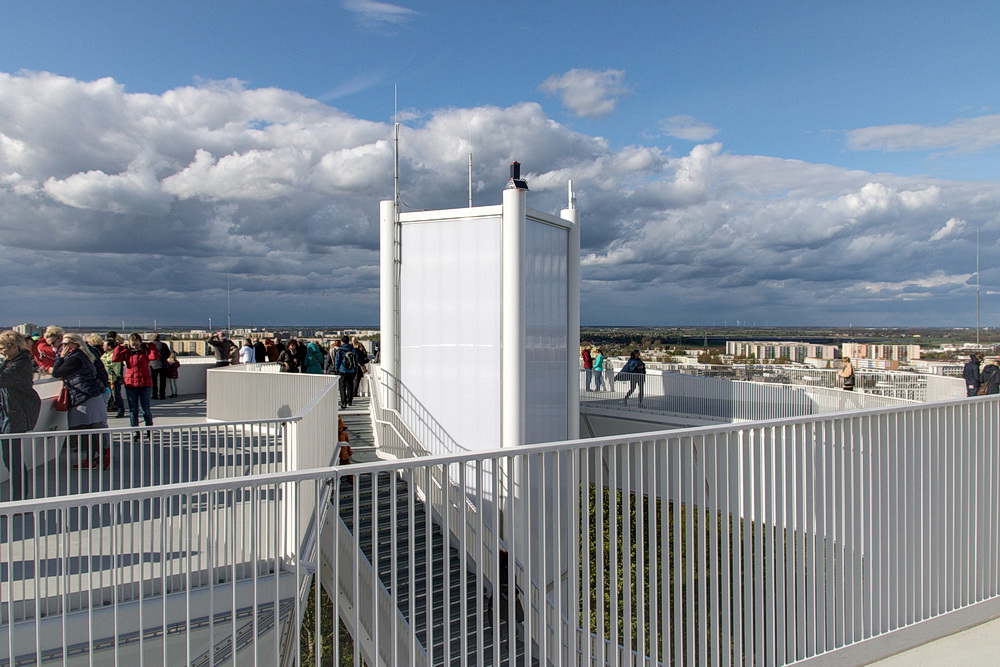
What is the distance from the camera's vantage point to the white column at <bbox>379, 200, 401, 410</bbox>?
14406 millimetres

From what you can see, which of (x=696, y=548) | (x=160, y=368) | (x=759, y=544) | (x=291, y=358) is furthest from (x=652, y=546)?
(x=160, y=368)

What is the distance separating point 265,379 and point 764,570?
11582mm

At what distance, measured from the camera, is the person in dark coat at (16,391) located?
24.1 ft

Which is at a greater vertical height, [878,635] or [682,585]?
[682,585]

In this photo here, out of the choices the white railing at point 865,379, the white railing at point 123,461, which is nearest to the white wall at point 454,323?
the white railing at point 123,461

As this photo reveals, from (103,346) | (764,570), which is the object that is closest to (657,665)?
(764,570)

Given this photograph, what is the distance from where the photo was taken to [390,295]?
47.3 feet

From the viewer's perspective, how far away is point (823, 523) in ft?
13.6

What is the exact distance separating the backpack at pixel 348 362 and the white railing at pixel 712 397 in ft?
35.9

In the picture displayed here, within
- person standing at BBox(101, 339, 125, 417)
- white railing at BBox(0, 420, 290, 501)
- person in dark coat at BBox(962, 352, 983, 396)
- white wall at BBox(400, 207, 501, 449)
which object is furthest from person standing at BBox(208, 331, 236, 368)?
person in dark coat at BBox(962, 352, 983, 396)

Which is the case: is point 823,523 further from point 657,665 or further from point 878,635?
point 657,665

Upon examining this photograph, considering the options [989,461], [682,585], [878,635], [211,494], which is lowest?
[878,635]

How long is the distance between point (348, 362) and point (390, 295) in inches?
132

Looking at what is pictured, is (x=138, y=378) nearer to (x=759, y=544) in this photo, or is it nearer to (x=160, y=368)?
(x=160, y=368)
